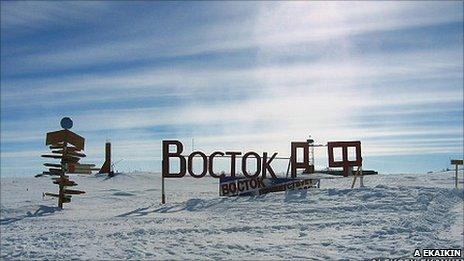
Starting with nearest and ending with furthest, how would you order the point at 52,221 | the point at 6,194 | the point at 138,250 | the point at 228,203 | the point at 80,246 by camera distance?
the point at 138,250
the point at 80,246
the point at 52,221
the point at 228,203
the point at 6,194

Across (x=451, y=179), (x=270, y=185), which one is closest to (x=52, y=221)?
(x=270, y=185)

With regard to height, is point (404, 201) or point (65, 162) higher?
point (65, 162)

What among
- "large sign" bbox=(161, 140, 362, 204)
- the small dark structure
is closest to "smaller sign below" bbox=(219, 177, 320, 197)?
"large sign" bbox=(161, 140, 362, 204)

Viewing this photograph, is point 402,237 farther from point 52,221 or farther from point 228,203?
point 52,221

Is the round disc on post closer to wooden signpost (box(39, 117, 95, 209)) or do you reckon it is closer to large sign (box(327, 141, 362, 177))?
wooden signpost (box(39, 117, 95, 209))

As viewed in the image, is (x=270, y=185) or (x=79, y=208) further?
→ (x=270, y=185)

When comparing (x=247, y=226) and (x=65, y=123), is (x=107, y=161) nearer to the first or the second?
(x=65, y=123)

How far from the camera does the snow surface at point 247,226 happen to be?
9.35 m

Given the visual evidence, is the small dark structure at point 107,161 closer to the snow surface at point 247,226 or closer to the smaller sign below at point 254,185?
the snow surface at point 247,226

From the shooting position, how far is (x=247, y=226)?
1198 centimetres

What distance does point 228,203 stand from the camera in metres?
16.5

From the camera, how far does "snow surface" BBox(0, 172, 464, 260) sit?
30.7 feet

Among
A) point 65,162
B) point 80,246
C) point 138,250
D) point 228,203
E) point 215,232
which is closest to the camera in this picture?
point 138,250

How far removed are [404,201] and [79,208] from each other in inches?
423
